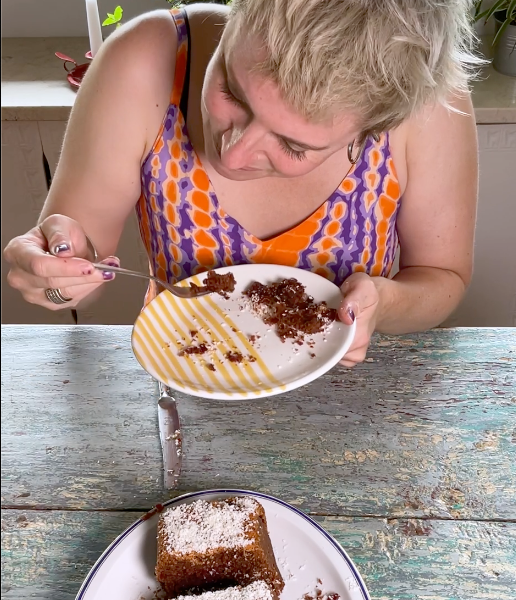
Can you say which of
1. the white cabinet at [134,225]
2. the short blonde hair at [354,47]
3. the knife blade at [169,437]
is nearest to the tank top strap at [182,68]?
the short blonde hair at [354,47]

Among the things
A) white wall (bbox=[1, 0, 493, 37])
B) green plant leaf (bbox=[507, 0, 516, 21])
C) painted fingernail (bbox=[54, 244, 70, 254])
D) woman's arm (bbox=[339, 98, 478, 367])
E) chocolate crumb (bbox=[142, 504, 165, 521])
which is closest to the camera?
chocolate crumb (bbox=[142, 504, 165, 521])

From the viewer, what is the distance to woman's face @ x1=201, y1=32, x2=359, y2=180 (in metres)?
0.83

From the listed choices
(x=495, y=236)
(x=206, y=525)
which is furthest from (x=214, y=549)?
(x=495, y=236)

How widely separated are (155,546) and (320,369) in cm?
34

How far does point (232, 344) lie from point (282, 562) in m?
0.36

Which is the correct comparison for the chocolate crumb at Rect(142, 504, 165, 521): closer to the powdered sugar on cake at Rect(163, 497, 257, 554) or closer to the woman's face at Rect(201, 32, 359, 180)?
the powdered sugar on cake at Rect(163, 497, 257, 554)

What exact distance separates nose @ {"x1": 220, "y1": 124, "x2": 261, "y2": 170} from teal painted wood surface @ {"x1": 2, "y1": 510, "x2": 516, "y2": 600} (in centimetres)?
54

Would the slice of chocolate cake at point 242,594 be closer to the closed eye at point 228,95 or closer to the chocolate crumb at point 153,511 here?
the chocolate crumb at point 153,511

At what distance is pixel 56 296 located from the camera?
100 cm

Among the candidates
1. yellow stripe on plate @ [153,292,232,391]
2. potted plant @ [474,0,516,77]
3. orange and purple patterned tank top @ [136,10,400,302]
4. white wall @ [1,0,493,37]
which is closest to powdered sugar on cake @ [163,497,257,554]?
yellow stripe on plate @ [153,292,232,391]

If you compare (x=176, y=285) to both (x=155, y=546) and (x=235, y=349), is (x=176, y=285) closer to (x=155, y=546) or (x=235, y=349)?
(x=235, y=349)

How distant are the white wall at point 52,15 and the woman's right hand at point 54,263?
139 centimetres

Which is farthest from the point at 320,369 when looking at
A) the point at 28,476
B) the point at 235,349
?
the point at 28,476

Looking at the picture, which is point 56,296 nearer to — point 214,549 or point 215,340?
point 215,340
